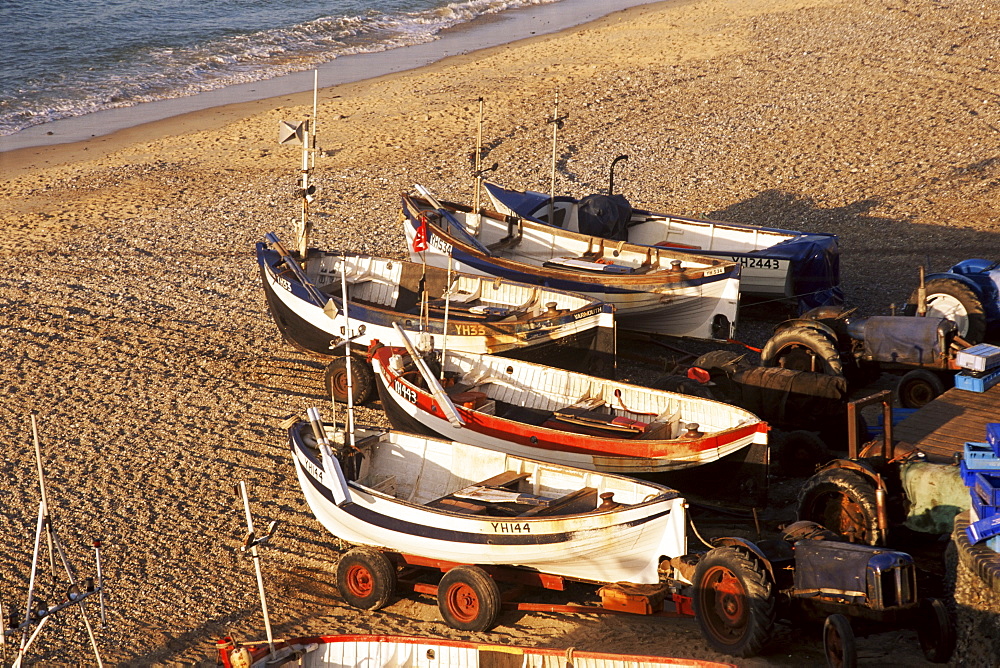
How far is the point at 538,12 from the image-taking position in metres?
45.8

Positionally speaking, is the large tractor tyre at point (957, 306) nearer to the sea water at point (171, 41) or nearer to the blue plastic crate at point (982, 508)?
the blue plastic crate at point (982, 508)

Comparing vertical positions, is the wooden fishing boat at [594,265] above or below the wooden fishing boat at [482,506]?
above

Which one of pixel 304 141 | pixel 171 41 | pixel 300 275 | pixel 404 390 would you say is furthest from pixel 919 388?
pixel 171 41

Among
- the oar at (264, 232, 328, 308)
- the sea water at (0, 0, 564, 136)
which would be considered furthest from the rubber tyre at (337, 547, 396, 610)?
the sea water at (0, 0, 564, 136)

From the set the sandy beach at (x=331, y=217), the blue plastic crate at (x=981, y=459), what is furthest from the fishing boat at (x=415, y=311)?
the blue plastic crate at (x=981, y=459)

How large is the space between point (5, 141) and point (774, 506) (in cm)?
2463

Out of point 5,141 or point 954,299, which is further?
point 5,141

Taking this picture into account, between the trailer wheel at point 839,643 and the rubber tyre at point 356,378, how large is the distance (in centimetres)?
796

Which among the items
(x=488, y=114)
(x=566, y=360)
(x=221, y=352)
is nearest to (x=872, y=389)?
(x=566, y=360)

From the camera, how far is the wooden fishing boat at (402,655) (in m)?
8.63

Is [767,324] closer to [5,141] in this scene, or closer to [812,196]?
[812,196]

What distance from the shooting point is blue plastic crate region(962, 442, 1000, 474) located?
847 centimetres

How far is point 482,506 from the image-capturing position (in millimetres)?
10977

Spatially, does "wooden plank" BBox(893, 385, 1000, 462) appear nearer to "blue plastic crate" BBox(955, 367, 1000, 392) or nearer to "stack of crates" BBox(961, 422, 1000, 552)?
"blue plastic crate" BBox(955, 367, 1000, 392)
